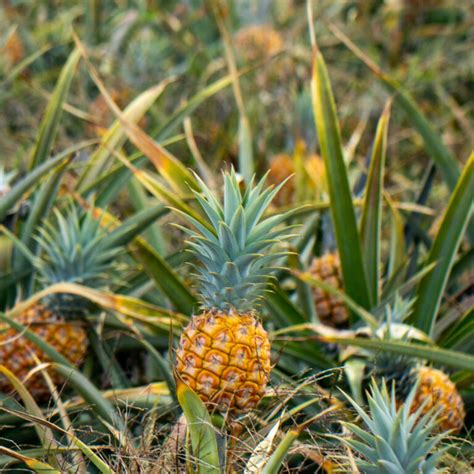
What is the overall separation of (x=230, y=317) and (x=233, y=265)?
0.09 meters

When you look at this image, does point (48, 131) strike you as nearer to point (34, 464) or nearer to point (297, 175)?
point (297, 175)

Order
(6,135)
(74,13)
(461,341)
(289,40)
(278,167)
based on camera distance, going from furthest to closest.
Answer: (74,13) < (289,40) < (6,135) < (278,167) < (461,341)

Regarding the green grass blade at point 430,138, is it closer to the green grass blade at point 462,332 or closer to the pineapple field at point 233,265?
the pineapple field at point 233,265

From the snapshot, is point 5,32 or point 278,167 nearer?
point 278,167

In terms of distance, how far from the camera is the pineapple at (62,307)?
5.91 feet

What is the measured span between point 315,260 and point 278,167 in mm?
926

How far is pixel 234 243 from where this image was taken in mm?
1277

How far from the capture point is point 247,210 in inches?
50.9

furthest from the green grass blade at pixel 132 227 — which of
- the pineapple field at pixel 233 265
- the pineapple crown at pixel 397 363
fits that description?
the pineapple crown at pixel 397 363

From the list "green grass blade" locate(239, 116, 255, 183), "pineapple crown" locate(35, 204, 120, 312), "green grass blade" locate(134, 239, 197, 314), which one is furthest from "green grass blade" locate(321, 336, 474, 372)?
"green grass blade" locate(239, 116, 255, 183)

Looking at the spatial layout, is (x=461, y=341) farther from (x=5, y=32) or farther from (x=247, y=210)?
(x=5, y=32)

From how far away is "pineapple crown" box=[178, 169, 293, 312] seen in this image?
128cm

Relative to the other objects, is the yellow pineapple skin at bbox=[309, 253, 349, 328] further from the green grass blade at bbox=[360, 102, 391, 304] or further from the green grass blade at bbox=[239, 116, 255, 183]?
the green grass blade at bbox=[239, 116, 255, 183]

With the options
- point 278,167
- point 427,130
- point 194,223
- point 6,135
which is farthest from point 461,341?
point 6,135
